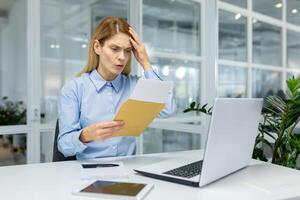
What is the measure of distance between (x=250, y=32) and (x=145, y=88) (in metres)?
2.65

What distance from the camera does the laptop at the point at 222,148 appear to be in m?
0.91

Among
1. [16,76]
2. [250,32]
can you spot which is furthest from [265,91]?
[16,76]

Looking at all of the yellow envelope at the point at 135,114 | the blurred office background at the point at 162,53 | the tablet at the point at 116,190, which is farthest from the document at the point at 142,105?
the blurred office background at the point at 162,53

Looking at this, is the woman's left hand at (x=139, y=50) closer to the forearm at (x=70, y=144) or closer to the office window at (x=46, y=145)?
the forearm at (x=70, y=144)

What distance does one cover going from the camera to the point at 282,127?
5.39ft

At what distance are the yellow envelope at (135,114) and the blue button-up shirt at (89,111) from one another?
7.5 inches

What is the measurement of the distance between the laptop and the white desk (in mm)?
30


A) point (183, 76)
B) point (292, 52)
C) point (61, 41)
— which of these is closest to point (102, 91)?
point (61, 41)

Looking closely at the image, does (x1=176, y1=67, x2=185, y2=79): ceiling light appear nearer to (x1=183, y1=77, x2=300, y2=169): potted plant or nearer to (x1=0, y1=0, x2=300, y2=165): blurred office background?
(x1=0, y1=0, x2=300, y2=165): blurred office background

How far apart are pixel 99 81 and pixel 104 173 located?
628 millimetres

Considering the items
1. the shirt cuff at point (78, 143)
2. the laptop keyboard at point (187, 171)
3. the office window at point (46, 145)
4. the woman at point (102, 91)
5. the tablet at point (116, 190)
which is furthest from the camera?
the office window at point (46, 145)

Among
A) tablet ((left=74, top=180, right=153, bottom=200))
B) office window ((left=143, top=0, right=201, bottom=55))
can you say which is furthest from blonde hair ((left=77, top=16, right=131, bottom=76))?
office window ((left=143, top=0, right=201, bottom=55))

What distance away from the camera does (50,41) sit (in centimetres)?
289

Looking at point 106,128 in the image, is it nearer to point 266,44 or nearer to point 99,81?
point 99,81
